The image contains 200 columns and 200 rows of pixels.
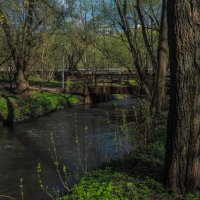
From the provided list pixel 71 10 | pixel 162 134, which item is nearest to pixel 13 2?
pixel 71 10

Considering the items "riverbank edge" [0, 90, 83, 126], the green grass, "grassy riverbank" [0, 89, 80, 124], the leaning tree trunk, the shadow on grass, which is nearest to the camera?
the leaning tree trunk

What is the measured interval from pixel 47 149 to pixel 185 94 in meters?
10.4

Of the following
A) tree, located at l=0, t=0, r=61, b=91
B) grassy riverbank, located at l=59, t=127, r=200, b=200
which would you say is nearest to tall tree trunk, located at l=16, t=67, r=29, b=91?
tree, located at l=0, t=0, r=61, b=91

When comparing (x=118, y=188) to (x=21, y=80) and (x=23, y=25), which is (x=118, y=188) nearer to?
(x=23, y=25)

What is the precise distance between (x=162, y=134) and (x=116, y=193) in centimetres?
601

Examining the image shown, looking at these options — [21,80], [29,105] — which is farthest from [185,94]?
[21,80]

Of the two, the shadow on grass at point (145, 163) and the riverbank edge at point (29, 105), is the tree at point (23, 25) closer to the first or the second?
the riverbank edge at point (29, 105)

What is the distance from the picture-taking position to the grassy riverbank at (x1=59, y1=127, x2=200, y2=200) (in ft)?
21.1

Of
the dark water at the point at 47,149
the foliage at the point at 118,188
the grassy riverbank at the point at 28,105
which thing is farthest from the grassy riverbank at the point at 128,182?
the grassy riverbank at the point at 28,105

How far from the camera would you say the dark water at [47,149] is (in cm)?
1091

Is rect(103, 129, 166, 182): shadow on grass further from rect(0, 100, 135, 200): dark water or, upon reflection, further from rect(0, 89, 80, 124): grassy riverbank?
rect(0, 89, 80, 124): grassy riverbank

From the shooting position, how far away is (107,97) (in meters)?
40.0

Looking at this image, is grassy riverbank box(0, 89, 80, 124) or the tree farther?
the tree

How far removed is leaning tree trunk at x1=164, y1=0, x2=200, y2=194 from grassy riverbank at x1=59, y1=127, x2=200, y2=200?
14.9 inches
